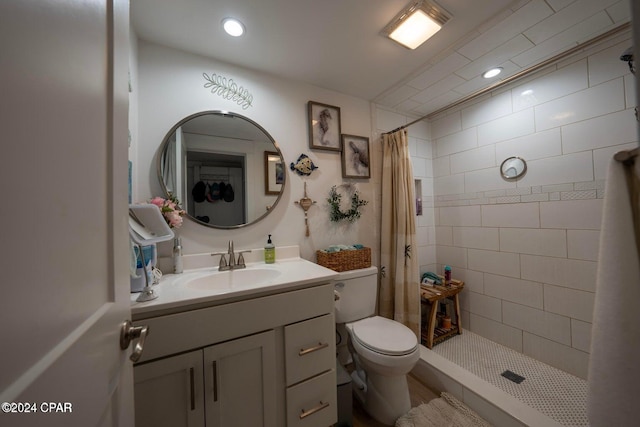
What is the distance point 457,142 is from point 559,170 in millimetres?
769

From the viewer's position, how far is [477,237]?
1.92m

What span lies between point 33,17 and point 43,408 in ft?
1.59

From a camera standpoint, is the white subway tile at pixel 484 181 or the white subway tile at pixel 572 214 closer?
the white subway tile at pixel 572 214

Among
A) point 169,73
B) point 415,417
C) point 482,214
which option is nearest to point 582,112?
point 482,214

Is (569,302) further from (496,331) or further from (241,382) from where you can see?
(241,382)

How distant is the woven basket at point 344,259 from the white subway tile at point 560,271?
1221mm

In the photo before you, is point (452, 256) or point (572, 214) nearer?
point (572, 214)

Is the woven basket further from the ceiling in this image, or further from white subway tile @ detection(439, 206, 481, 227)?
the ceiling

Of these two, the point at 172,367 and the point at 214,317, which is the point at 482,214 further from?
the point at 172,367

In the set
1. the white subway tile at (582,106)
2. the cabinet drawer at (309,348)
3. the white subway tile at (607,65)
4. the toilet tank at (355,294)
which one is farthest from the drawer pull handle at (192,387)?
the white subway tile at (607,65)

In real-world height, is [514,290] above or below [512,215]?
below

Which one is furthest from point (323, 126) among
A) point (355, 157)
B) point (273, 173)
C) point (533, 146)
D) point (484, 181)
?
point (533, 146)

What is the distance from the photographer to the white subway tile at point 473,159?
5.99 feet

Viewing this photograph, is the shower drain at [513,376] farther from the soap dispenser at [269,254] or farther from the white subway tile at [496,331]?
the soap dispenser at [269,254]
